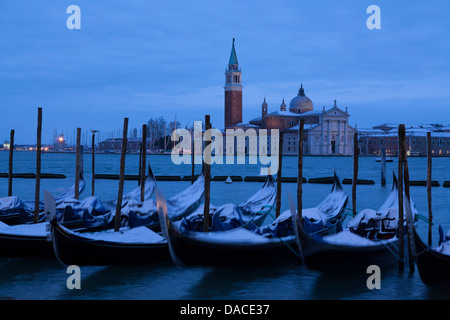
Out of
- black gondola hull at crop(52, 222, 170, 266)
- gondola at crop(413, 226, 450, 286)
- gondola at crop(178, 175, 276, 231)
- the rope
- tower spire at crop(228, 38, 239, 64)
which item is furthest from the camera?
tower spire at crop(228, 38, 239, 64)

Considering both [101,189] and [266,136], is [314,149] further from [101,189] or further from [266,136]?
[101,189]

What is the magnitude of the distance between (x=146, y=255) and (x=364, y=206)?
1405 centimetres

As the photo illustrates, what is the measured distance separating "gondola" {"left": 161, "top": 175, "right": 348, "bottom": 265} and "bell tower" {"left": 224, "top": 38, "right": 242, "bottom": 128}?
77466 millimetres

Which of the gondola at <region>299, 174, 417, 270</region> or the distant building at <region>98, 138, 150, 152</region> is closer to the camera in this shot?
the gondola at <region>299, 174, 417, 270</region>

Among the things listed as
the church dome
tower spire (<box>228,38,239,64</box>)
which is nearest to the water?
tower spire (<box>228,38,239,64</box>)

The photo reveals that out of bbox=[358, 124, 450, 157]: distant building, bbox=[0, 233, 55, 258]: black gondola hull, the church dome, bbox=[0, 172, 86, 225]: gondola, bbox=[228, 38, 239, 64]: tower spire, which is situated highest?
bbox=[228, 38, 239, 64]: tower spire

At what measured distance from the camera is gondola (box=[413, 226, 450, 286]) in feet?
22.5

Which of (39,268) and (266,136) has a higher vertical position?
(266,136)

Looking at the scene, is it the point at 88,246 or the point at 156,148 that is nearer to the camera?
the point at 88,246

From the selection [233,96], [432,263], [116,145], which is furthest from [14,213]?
[116,145]

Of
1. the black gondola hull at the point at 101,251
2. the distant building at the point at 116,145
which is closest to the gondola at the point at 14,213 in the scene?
the black gondola hull at the point at 101,251

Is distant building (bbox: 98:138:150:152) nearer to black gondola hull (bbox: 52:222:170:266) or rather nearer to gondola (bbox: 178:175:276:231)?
gondola (bbox: 178:175:276:231)

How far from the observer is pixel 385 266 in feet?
26.6
